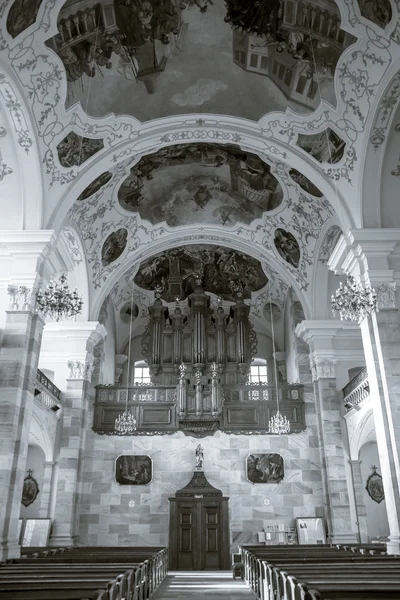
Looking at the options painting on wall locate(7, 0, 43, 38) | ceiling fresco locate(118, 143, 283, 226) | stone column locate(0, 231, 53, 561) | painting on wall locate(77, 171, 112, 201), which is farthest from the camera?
ceiling fresco locate(118, 143, 283, 226)

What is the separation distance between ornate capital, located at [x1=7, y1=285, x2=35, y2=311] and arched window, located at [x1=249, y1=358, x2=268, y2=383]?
1194 centimetres

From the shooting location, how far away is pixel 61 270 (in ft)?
44.5

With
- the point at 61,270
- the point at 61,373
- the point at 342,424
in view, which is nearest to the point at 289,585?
the point at 61,270

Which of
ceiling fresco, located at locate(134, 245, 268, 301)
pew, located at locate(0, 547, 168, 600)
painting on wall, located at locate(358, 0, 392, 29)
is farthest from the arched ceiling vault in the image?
pew, located at locate(0, 547, 168, 600)

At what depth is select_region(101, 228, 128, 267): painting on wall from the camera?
1703cm

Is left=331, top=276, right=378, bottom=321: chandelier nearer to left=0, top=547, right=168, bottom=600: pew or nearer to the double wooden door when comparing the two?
left=0, top=547, right=168, bottom=600: pew

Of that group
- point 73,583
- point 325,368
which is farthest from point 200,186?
point 73,583

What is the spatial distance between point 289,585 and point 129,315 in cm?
1658

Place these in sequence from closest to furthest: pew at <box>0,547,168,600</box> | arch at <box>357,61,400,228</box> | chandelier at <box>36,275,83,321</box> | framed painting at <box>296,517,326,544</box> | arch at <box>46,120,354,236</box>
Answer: pew at <box>0,547,168,600</box> → chandelier at <box>36,275,83,321</box> → arch at <box>357,61,400,228</box> → arch at <box>46,120,354,236</box> → framed painting at <box>296,517,326,544</box>

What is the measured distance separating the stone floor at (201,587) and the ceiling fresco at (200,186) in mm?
10200

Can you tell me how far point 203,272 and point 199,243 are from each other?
2.13m

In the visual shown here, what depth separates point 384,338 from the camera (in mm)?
10984

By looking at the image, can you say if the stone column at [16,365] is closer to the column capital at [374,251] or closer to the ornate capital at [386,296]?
the column capital at [374,251]

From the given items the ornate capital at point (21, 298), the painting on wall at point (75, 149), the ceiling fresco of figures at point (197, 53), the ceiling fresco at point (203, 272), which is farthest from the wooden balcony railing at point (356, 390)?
the painting on wall at point (75, 149)
